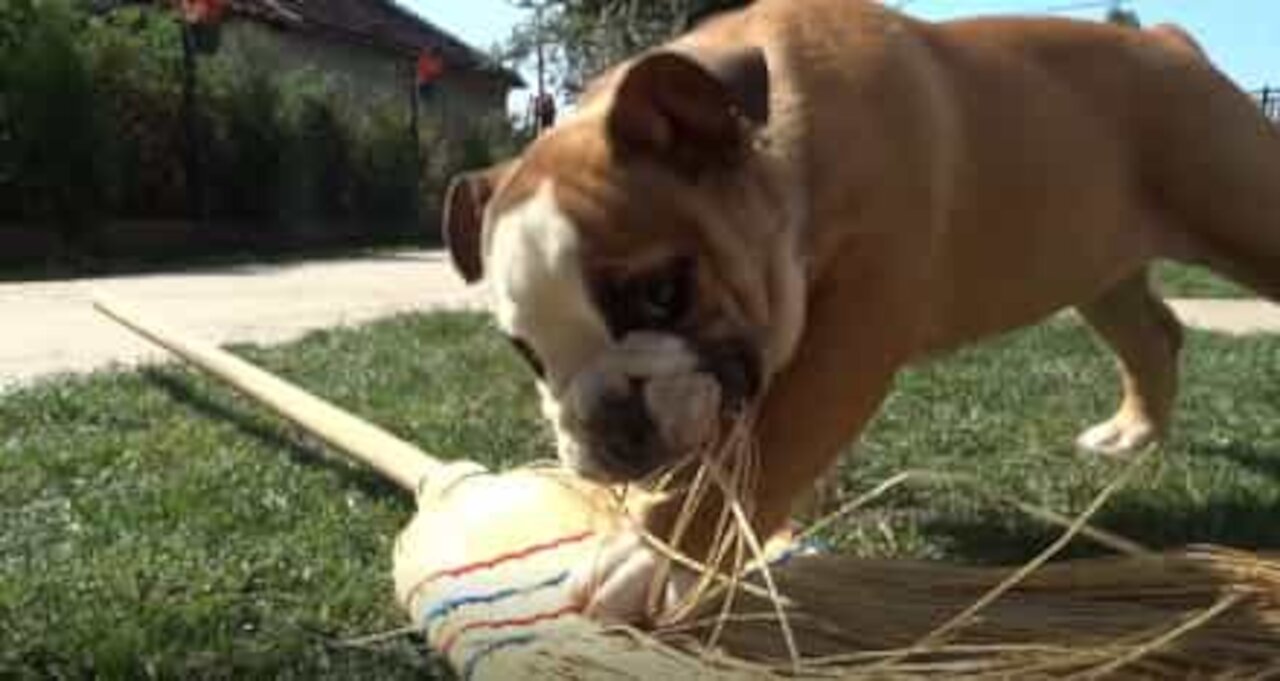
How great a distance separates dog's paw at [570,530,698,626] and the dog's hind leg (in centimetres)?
215

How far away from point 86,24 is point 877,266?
13855 millimetres

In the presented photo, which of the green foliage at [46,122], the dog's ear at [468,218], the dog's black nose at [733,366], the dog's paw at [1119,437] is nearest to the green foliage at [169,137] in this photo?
the green foliage at [46,122]

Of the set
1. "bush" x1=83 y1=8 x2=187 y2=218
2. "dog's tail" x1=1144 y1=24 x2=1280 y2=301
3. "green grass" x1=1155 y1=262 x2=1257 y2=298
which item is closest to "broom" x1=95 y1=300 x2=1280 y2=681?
"dog's tail" x1=1144 y1=24 x2=1280 y2=301

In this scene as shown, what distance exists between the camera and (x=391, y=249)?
16672 millimetres

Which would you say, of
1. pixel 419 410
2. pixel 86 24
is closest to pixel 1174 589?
pixel 419 410

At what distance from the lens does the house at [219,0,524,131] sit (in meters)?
19.3

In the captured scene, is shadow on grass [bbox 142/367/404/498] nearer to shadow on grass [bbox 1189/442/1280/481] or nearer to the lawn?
the lawn

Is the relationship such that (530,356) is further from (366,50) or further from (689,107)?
(366,50)

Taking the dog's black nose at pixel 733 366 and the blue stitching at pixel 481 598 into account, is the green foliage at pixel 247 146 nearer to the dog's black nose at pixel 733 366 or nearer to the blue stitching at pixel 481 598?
the blue stitching at pixel 481 598

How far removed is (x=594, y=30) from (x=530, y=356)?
15471mm

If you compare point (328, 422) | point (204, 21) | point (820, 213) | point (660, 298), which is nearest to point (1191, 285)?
point (328, 422)

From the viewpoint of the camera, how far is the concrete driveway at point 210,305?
666 cm

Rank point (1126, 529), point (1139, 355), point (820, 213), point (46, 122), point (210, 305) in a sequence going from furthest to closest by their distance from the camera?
point (46, 122)
point (210, 305)
point (1139, 355)
point (1126, 529)
point (820, 213)

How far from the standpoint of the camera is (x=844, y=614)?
2.15 m
